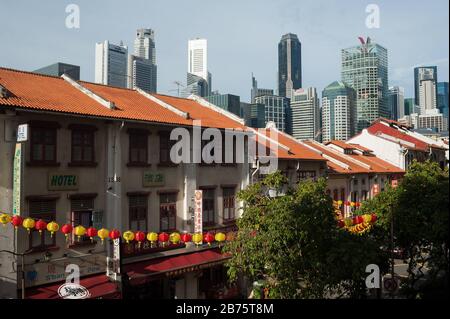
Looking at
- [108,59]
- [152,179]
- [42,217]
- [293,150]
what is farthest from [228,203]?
[108,59]

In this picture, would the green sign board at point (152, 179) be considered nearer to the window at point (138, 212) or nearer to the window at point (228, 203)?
the window at point (138, 212)

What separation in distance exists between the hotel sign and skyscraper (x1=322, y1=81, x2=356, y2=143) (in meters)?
104

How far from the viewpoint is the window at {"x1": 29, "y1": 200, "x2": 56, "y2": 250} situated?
16.1m

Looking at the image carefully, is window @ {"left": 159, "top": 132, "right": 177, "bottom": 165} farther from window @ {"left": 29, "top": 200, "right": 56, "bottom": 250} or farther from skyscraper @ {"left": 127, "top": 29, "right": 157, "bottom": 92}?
skyscraper @ {"left": 127, "top": 29, "right": 157, "bottom": 92}

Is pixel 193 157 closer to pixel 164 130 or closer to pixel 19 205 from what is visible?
pixel 164 130

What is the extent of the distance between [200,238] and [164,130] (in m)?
6.27

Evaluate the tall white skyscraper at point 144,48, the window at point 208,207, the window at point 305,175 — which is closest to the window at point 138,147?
the window at point 208,207

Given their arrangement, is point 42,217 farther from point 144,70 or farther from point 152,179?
point 144,70

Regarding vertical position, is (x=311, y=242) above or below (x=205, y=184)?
below

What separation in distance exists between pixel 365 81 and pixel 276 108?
48394 mm

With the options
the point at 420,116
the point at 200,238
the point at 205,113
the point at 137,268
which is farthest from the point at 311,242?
the point at 420,116

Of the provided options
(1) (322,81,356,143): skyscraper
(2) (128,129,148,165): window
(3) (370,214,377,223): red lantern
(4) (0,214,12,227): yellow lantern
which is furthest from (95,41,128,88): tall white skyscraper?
(1) (322,81,356,143): skyscraper

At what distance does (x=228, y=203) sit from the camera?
2441cm

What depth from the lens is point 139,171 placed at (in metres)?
19.8
